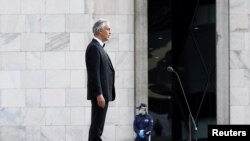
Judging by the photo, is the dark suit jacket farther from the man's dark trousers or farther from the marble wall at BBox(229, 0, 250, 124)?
the marble wall at BBox(229, 0, 250, 124)

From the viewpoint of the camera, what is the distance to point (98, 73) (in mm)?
10180

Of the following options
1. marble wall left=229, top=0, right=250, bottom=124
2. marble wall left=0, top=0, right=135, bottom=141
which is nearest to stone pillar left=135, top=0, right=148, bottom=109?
marble wall left=0, top=0, right=135, bottom=141

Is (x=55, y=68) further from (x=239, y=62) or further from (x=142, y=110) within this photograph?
(x=239, y=62)

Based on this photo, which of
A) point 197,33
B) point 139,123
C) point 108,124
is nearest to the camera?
point 139,123

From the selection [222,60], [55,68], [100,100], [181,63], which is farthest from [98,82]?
[181,63]

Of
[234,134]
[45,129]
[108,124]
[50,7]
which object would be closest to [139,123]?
[108,124]

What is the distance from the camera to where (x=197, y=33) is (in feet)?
83.0

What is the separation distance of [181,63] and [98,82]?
15.5 metres

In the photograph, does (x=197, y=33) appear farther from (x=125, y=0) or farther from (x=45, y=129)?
(x=45, y=129)

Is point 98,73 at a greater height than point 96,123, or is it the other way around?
point 98,73

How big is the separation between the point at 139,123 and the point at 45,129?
3315 millimetres

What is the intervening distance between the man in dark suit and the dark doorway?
48.5ft

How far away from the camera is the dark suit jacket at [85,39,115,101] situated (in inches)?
399

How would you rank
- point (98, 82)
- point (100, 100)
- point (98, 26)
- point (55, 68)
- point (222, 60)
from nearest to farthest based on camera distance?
point (100, 100) < point (98, 82) < point (98, 26) < point (55, 68) < point (222, 60)
